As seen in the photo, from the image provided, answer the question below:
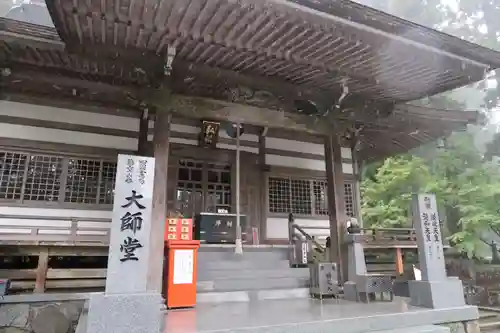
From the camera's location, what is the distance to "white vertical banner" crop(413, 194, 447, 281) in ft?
18.4

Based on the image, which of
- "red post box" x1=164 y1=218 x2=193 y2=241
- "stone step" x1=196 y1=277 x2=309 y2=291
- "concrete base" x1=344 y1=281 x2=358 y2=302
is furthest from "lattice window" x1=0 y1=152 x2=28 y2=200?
"concrete base" x1=344 y1=281 x2=358 y2=302

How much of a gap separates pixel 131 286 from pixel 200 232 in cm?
520

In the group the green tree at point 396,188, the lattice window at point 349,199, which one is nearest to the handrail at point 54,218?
the lattice window at point 349,199

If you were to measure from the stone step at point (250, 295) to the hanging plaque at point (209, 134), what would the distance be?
4125 millimetres

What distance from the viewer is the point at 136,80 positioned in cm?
601

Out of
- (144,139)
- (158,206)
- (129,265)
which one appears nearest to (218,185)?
(144,139)

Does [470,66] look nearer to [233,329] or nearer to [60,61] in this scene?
[233,329]

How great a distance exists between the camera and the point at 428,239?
568 centimetres

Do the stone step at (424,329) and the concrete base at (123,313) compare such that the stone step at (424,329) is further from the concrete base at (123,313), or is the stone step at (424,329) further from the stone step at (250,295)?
the concrete base at (123,313)

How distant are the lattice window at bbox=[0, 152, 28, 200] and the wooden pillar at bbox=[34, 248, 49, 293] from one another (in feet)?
5.52

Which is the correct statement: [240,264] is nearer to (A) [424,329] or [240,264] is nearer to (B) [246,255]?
(B) [246,255]

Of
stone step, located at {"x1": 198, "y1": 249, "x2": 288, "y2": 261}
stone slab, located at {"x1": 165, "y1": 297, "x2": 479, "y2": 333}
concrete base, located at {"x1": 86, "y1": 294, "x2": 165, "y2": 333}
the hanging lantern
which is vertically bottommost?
stone slab, located at {"x1": 165, "y1": 297, "x2": 479, "y2": 333}

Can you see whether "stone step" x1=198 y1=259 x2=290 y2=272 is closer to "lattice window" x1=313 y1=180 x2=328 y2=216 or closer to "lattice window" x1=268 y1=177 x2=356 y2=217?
"lattice window" x1=268 y1=177 x2=356 y2=217

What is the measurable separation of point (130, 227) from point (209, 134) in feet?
17.3
